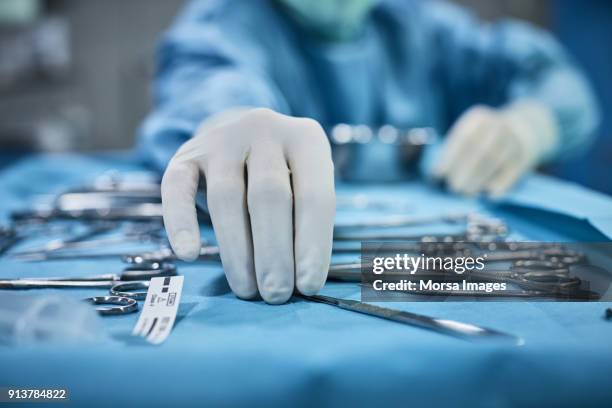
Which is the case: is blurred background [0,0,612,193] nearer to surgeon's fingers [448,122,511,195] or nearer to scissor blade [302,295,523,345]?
surgeon's fingers [448,122,511,195]

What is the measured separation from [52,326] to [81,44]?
3.51m

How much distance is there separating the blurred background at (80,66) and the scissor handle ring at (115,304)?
2.98 m

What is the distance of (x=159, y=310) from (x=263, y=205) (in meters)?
0.15

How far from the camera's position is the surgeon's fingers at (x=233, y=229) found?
0.60 meters

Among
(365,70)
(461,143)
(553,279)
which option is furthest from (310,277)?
(365,70)

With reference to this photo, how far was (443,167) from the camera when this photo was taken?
140 cm

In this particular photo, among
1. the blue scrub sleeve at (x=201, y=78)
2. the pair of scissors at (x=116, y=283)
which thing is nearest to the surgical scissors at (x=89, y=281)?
the pair of scissors at (x=116, y=283)

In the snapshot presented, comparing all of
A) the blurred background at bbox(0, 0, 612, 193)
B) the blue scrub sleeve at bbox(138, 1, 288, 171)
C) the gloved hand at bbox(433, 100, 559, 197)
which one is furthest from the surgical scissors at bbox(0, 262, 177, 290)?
the blurred background at bbox(0, 0, 612, 193)

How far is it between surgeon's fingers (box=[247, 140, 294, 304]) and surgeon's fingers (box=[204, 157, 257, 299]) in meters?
0.02

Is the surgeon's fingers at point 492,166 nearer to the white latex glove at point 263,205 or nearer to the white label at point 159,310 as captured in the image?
the white latex glove at point 263,205

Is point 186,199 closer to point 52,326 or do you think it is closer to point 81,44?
point 52,326

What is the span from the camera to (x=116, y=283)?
0.65 meters

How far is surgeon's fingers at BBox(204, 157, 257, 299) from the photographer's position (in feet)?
1.97

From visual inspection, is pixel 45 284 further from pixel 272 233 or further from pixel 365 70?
pixel 365 70
